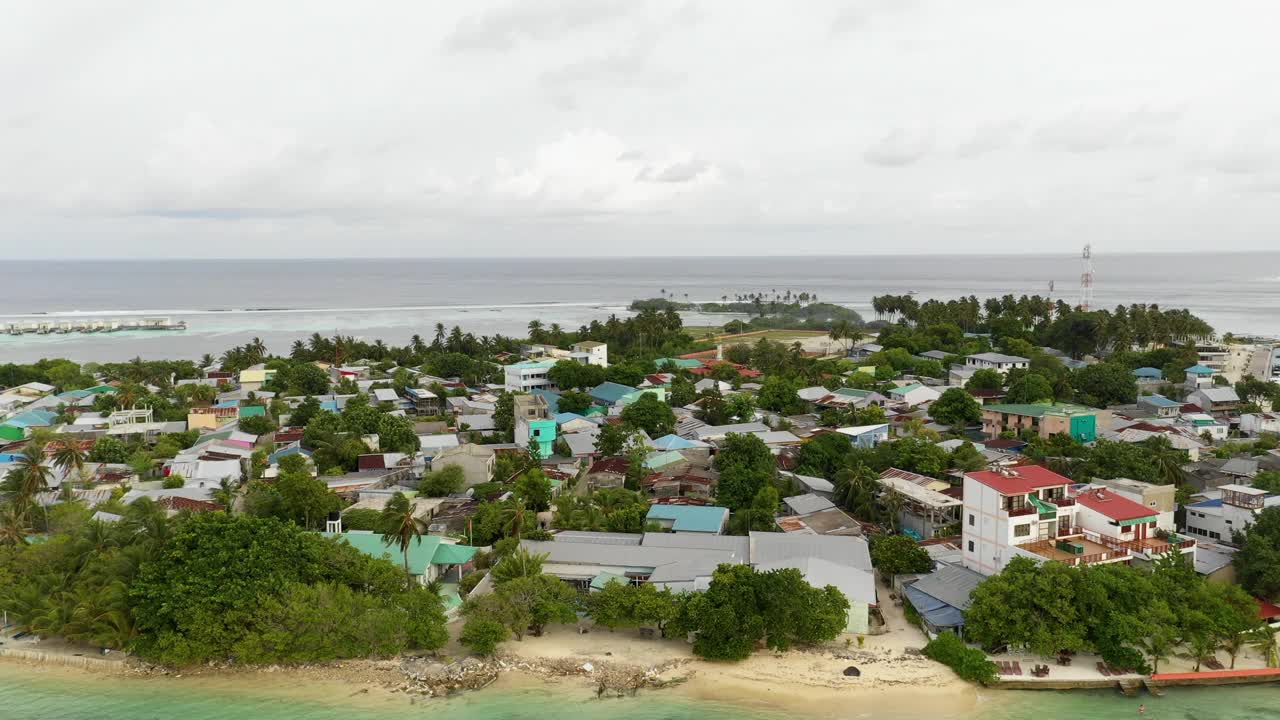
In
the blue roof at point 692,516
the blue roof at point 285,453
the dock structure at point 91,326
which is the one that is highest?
the dock structure at point 91,326

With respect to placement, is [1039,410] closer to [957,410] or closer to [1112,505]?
[957,410]

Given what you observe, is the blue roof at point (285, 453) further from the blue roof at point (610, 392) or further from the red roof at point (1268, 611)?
the red roof at point (1268, 611)

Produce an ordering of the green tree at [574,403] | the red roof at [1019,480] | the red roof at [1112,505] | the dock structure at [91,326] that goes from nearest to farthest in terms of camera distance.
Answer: the red roof at [1019,480] → the red roof at [1112,505] → the green tree at [574,403] → the dock structure at [91,326]

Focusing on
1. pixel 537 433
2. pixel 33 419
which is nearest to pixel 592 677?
pixel 537 433

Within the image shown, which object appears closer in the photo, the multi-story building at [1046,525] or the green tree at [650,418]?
the multi-story building at [1046,525]

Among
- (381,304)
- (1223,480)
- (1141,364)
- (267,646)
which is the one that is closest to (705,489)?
(267,646)

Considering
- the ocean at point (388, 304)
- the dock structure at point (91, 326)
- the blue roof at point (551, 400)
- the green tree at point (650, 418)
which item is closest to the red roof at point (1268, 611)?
the green tree at point (650, 418)
